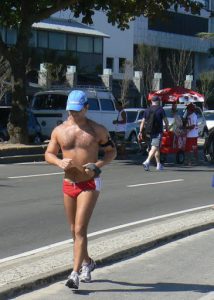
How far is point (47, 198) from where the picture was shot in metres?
13.2

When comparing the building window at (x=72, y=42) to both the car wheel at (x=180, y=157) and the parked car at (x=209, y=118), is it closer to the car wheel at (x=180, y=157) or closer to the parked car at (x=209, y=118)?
the parked car at (x=209, y=118)

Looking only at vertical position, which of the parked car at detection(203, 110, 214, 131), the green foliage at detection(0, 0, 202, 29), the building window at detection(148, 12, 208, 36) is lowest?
the parked car at detection(203, 110, 214, 131)

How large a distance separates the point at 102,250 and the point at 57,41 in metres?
51.1

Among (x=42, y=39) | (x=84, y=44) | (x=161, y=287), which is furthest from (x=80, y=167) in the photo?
(x=84, y=44)

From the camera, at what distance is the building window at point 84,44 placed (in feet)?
198

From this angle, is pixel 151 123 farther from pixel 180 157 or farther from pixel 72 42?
pixel 72 42

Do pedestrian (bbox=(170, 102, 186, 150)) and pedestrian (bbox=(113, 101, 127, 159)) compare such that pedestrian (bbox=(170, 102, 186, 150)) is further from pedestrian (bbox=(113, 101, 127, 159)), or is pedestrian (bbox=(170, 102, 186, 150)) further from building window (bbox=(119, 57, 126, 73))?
building window (bbox=(119, 57, 126, 73))

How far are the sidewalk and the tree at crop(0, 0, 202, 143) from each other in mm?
12804

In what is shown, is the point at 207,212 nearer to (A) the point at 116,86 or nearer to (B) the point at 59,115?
(B) the point at 59,115

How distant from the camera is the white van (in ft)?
86.8

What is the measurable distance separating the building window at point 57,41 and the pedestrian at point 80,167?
51147 mm

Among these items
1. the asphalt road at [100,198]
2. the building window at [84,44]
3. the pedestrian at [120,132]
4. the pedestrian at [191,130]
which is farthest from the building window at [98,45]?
the asphalt road at [100,198]

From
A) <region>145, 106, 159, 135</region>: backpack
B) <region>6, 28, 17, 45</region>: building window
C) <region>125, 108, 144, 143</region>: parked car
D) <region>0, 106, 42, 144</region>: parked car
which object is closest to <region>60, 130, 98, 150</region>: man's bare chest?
<region>145, 106, 159, 135</region>: backpack

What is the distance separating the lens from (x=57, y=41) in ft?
191
